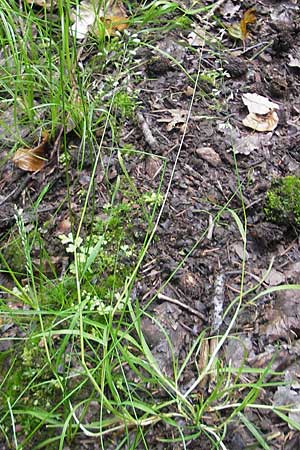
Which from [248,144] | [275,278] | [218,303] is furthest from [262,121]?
[218,303]

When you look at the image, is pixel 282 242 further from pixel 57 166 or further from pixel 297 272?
pixel 57 166

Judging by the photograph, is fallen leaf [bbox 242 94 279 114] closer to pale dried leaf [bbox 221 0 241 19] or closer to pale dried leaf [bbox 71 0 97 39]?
pale dried leaf [bbox 221 0 241 19]

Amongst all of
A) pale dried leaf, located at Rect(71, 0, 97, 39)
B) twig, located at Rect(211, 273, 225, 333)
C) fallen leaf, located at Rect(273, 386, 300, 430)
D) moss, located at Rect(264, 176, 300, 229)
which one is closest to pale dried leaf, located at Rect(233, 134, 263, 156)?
moss, located at Rect(264, 176, 300, 229)

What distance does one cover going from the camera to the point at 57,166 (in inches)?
90.4

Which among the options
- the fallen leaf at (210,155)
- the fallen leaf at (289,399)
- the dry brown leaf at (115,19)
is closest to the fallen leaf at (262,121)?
the fallen leaf at (210,155)

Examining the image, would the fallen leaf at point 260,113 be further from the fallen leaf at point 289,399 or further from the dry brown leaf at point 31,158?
the fallen leaf at point 289,399

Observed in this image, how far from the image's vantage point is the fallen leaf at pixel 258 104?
2.48 metres

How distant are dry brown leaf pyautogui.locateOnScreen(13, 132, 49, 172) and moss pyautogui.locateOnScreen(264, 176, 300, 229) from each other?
3.05 ft

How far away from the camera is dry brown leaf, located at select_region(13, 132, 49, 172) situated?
2.30 m

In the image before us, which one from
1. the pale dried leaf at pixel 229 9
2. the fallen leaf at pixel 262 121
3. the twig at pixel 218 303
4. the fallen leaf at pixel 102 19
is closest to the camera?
the twig at pixel 218 303

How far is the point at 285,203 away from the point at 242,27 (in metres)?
1.14

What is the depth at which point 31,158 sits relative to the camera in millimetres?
2311

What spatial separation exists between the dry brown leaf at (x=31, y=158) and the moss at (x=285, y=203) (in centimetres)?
93

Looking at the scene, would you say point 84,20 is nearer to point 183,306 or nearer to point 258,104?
point 258,104
